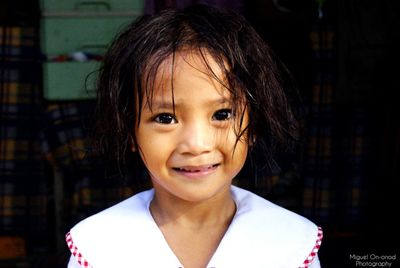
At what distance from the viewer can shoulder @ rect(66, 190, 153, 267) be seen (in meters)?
1.54

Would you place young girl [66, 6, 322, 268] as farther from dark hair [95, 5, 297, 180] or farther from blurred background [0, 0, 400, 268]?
blurred background [0, 0, 400, 268]

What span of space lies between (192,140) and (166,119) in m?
0.08

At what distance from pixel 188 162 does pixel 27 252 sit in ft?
5.85

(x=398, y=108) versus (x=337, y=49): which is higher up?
(x=337, y=49)

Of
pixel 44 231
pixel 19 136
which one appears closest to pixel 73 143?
pixel 19 136

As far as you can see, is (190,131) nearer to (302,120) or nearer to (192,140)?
(192,140)

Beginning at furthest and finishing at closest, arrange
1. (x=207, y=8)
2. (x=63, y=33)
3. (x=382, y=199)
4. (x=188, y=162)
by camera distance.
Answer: (x=382, y=199)
(x=63, y=33)
(x=207, y=8)
(x=188, y=162)

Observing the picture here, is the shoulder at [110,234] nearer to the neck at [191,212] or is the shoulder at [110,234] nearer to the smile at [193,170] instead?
the neck at [191,212]

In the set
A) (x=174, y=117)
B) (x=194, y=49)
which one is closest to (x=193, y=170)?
(x=174, y=117)

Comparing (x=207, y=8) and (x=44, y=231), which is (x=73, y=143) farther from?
(x=207, y=8)

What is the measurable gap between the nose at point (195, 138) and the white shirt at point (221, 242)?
262 millimetres

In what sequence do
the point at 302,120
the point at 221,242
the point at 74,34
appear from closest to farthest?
the point at 221,242 < the point at 74,34 < the point at 302,120

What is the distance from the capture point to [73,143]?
110 inches

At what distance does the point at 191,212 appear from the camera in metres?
1.61
